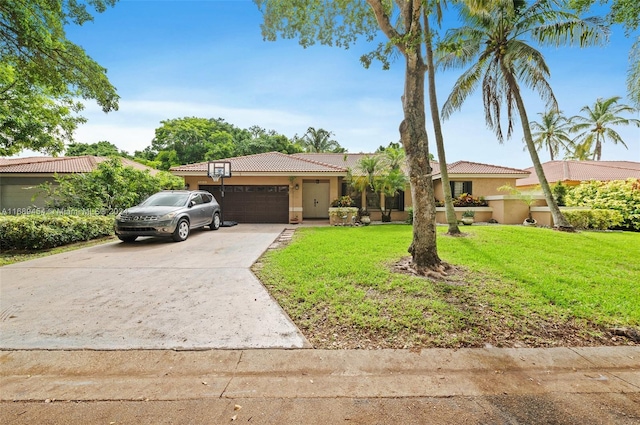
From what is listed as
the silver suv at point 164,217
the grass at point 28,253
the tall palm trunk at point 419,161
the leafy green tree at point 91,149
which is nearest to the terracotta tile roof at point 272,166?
the silver suv at point 164,217

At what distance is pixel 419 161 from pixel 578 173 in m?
24.2

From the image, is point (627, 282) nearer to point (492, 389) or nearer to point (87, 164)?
point (492, 389)

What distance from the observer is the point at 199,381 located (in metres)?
2.64

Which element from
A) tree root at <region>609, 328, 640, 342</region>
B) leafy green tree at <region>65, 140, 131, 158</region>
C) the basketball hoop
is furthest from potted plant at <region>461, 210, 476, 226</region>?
leafy green tree at <region>65, 140, 131, 158</region>

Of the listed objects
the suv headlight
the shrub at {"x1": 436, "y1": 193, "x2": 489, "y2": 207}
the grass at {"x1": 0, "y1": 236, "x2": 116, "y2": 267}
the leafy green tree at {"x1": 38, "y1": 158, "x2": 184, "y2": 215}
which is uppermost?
the leafy green tree at {"x1": 38, "y1": 158, "x2": 184, "y2": 215}

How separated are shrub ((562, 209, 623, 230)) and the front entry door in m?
12.6

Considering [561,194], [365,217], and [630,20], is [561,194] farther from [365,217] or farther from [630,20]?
[630,20]

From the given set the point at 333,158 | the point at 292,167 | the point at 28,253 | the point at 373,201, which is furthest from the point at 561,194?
the point at 28,253

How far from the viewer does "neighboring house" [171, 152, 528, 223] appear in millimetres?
15836

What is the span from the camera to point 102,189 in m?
11.8

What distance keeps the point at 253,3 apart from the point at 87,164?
1817 centimetres

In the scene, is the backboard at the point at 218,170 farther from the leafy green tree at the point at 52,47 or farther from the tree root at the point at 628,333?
the tree root at the point at 628,333

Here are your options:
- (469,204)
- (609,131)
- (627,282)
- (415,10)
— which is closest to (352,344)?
(627,282)

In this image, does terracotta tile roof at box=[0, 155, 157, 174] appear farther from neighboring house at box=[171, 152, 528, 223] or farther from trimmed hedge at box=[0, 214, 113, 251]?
trimmed hedge at box=[0, 214, 113, 251]
